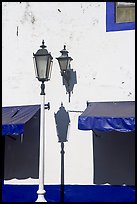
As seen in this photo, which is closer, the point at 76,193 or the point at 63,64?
the point at 76,193

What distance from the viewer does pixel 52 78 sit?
→ 11227mm

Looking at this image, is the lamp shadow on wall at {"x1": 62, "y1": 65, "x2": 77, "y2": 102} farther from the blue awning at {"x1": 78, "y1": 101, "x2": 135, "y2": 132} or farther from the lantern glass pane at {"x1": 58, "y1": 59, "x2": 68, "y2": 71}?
the blue awning at {"x1": 78, "y1": 101, "x2": 135, "y2": 132}

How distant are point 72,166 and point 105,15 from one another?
3966mm

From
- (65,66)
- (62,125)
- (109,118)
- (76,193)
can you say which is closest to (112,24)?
(65,66)

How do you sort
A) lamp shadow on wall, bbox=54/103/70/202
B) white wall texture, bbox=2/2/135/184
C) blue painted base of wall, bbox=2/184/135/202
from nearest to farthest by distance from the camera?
blue painted base of wall, bbox=2/184/135/202, white wall texture, bbox=2/2/135/184, lamp shadow on wall, bbox=54/103/70/202

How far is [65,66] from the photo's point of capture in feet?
35.2

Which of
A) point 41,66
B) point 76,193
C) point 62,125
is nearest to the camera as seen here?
point 41,66

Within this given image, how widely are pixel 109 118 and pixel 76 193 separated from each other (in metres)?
2.32

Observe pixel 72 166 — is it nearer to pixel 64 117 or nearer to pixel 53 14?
pixel 64 117

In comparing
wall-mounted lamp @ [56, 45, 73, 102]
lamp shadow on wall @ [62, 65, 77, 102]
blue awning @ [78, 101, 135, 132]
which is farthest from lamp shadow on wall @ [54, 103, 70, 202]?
blue awning @ [78, 101, 135, 132]

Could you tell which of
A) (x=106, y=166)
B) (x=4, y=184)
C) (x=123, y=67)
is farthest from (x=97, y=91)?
(x=4, y=184)

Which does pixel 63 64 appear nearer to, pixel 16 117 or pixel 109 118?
pixel 16 117

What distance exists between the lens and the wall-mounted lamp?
1069cm

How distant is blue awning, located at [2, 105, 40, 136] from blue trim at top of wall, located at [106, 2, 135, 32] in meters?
Answer: 2.78
